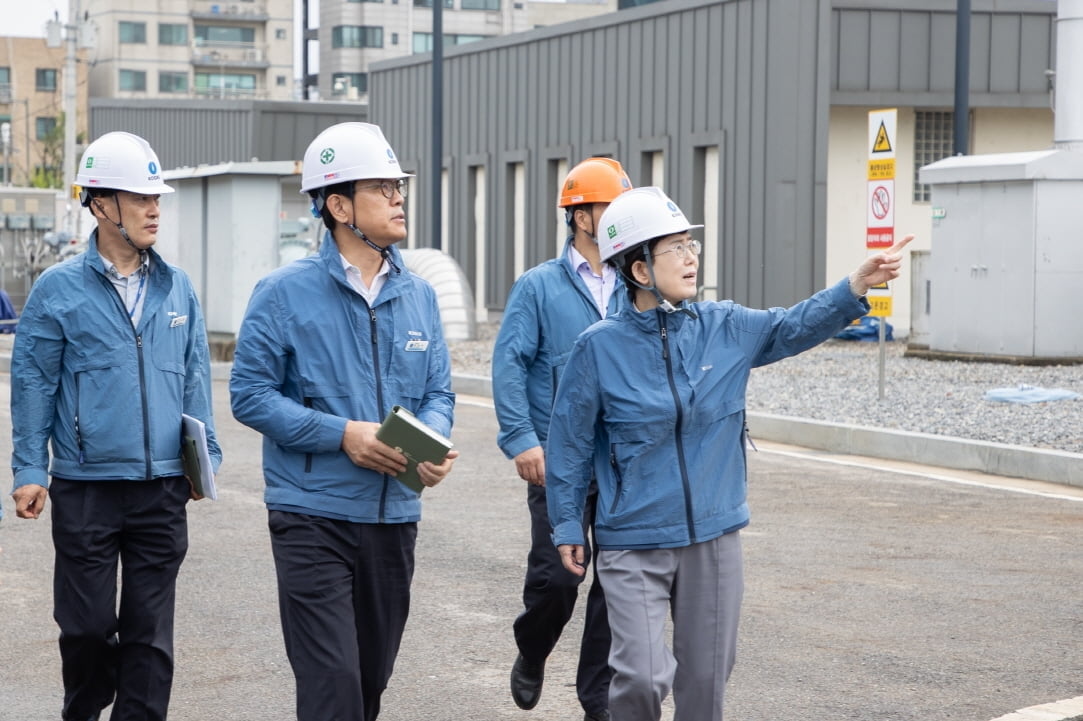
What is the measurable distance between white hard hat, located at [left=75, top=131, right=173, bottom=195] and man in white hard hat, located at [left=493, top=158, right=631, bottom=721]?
1.32 meters

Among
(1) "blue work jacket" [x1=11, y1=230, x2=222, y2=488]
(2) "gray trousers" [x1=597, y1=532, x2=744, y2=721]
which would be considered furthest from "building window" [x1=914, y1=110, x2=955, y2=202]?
(2) "gray trousers" [x1=597, y1=532, x2=744, y2=721]

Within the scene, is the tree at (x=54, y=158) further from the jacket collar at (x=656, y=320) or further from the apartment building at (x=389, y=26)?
the jacket collar at (x=656, y=320)

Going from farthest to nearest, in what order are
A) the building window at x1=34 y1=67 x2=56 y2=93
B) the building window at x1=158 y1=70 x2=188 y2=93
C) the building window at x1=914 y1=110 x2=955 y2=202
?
the building window at x1=34 y1=67 x2=56 y2=93 → the building window at x1=158 y1=70 x2=188 y2=93 → the building window at x1=914 y1=110 x2=955 y2=202

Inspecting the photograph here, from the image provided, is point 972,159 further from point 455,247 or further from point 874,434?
point 455,247

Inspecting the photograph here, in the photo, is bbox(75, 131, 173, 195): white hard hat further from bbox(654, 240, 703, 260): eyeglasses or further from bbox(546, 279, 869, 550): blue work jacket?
bbox(654, 240, 703, 260): eyeglasses

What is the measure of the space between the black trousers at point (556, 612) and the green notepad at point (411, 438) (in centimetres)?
130

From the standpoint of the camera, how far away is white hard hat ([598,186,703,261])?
4.91 meters

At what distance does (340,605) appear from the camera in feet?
16.1

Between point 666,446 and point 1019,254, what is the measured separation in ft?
57.3

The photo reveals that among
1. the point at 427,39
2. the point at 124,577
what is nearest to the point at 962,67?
the point at 124,577

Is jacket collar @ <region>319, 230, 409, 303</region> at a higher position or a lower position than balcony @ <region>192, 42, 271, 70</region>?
lower

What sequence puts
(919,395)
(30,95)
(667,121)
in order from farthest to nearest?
(30,95) < (667,121) < (919,395)

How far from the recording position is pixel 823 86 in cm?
2788

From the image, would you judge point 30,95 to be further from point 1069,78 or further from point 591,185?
point 591,185
